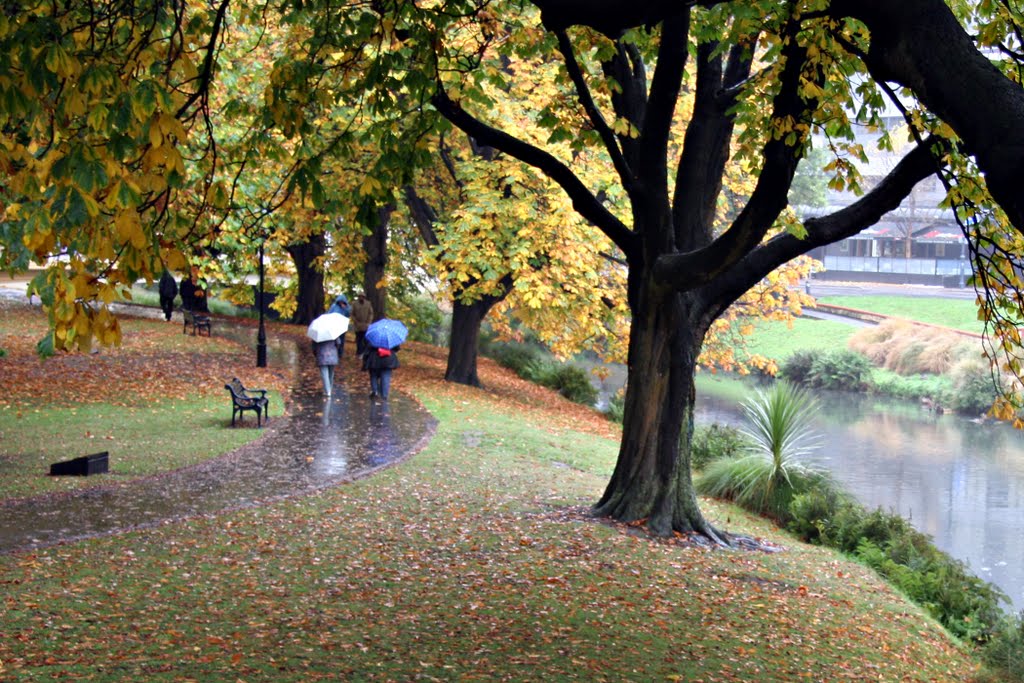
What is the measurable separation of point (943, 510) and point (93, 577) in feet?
58.7

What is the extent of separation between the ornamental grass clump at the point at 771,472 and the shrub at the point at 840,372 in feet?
76.3

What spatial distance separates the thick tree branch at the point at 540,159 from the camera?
37.4 ft

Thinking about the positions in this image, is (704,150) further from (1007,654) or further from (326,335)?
(326,335)

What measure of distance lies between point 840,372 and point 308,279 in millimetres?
21382

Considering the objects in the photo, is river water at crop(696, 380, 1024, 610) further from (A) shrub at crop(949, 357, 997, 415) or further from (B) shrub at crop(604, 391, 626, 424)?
(B) shrub at crop(604, 391, 626, 424)

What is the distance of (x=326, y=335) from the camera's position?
19906 millimetres

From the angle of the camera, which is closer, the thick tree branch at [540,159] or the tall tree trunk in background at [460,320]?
the thick tree branch at [540,159]

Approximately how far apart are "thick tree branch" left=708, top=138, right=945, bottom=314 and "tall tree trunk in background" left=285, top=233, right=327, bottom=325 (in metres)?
23.8

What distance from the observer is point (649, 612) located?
9.34 meters

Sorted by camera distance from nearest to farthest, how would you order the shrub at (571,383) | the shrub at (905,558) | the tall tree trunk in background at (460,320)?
the shrub at (905,558)
the tall tree trunk in background at (460,320)
the shrub at (571,383)

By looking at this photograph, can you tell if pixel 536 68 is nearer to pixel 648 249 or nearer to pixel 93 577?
pixel 648 249

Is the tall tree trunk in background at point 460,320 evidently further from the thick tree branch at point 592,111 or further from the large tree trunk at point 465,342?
the thick tree branch at point 592,111

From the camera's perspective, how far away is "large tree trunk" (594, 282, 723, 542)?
12.6 metres

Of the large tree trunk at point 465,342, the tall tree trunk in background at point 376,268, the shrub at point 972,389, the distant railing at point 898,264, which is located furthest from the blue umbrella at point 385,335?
the distant railing at point 898,264
